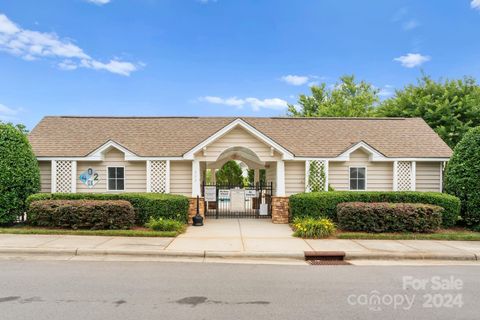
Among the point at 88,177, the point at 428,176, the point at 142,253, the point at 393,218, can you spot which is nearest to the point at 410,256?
the point at 393,218

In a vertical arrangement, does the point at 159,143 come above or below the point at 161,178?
above

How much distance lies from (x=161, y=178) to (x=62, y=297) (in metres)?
10.3

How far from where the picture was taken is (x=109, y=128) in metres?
18.3

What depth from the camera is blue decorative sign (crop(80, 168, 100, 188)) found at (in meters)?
15.9

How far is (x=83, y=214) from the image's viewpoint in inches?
465

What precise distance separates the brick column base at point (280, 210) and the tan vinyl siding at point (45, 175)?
10419mm

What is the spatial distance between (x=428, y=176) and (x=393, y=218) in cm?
599

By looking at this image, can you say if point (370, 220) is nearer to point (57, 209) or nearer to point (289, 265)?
point (289, 265)

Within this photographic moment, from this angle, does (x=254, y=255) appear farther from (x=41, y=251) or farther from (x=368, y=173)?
(x=368, y=173)

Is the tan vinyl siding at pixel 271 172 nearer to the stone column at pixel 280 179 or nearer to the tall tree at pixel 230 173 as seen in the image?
the stone column at pixel 280 179

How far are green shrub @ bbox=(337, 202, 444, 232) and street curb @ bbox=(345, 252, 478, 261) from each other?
8.91ft

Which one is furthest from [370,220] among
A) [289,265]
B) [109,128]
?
[109,128]

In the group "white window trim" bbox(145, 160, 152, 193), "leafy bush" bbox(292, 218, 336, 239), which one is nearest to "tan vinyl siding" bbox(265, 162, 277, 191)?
"leafy bush" bbox(292, 218, 336, 239)

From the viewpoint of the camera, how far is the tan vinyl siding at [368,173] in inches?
647
